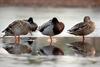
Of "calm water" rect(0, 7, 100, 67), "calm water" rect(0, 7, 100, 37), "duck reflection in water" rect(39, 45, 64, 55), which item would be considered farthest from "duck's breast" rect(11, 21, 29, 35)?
"calm water" rect(0, 7, 100, 37)

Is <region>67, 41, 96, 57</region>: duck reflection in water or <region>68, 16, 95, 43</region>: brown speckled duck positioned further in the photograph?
<region>68, 16, 95, 43</region>: brown speckled duck

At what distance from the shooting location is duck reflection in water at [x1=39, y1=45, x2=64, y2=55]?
3.09 m

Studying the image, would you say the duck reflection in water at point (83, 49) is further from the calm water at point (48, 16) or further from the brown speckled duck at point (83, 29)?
the calm water at point (48, 16)

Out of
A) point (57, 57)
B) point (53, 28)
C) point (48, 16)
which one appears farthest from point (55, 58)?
point (48, 16)

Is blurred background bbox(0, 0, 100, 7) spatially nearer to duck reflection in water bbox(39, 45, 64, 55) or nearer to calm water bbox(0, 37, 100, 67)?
calm water bbox(0, 37, 100, 67)

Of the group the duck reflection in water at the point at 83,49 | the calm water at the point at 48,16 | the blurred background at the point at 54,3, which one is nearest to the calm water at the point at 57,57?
the duck reflection in water at the point at 83,49

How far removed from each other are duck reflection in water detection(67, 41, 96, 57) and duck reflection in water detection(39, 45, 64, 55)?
0.14 meters

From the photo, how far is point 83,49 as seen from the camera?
3.30 metres

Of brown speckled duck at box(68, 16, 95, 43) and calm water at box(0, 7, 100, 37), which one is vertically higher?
calm water at box(0, 7, 100, 37)

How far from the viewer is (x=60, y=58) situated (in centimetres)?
290

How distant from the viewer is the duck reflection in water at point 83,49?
3.08m

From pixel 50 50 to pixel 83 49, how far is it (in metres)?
0.29

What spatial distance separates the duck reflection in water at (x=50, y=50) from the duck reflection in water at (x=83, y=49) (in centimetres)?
14

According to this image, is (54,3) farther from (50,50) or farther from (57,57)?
(57,57)
